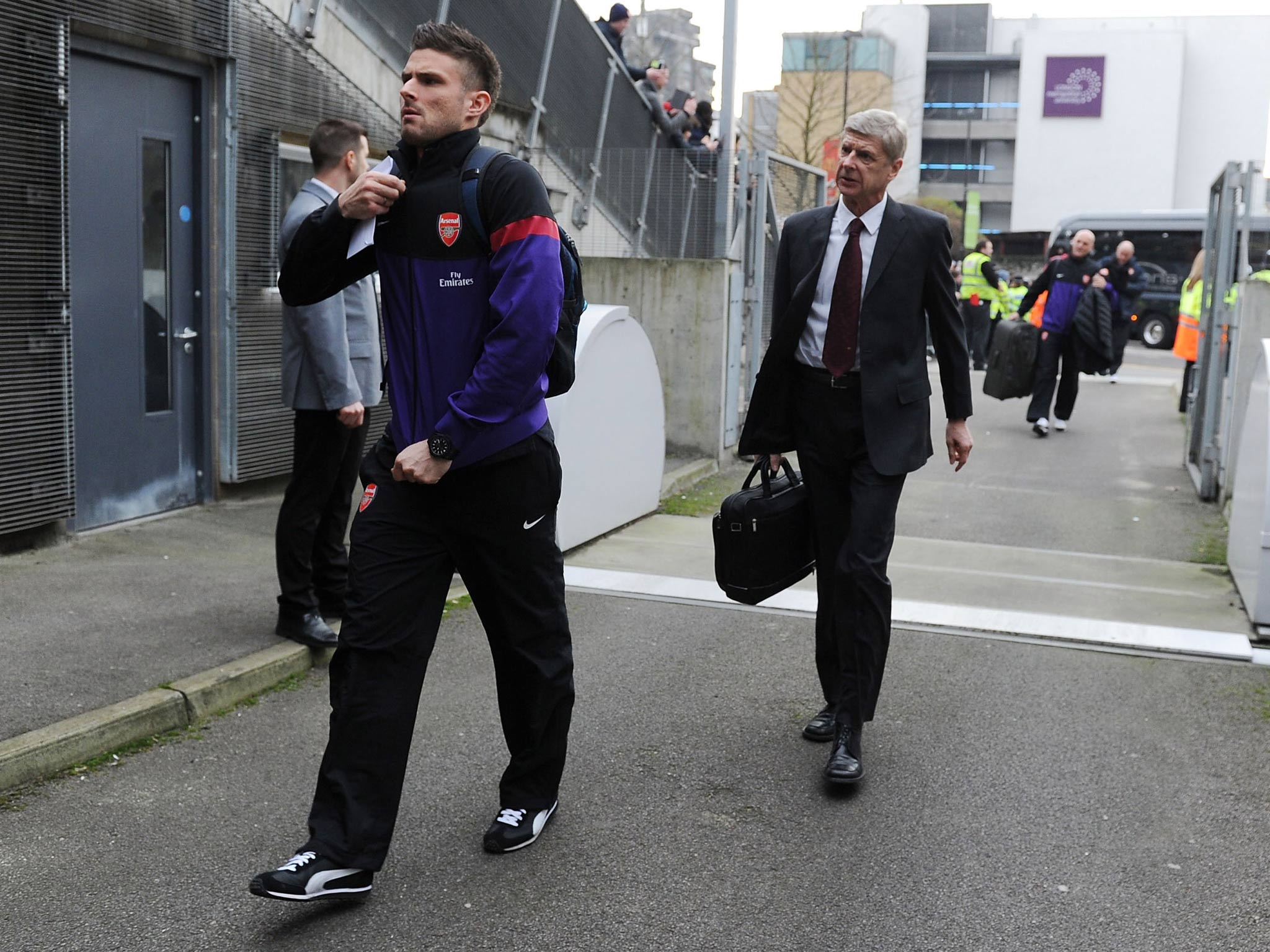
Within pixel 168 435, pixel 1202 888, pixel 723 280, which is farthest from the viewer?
pixel 723 280

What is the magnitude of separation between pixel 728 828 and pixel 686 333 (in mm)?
7477

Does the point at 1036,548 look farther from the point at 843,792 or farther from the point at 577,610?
the point at 843,792

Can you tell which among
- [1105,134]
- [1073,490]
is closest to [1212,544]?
[1073,490]

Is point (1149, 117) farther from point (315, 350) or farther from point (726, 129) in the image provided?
point (315, 350)

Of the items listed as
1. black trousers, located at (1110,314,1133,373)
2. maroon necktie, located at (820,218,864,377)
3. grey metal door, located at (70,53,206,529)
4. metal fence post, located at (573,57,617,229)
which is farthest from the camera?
black trousers, located at (1110,314,1133,373)

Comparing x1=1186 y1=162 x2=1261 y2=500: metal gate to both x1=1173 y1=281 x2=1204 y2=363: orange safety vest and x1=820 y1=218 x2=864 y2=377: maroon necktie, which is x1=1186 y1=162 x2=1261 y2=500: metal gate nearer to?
x1=1173 y1=281 x2=1204 y2=363: orange safety vest

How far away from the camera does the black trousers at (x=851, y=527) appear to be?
4496 millimetres

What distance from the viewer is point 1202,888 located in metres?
3.79

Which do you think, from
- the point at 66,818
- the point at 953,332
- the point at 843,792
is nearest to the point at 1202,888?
the point at 843,792

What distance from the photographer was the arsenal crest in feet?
11.3

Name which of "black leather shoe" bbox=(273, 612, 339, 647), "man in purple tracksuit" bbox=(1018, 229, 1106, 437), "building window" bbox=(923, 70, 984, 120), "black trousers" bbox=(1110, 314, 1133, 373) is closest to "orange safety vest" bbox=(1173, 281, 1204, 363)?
"black trousers" bbox=(1110, 314, 1133, 373)

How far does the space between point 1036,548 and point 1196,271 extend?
7821mm

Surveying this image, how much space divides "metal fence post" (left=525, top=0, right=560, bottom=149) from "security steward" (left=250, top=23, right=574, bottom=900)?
8.31m

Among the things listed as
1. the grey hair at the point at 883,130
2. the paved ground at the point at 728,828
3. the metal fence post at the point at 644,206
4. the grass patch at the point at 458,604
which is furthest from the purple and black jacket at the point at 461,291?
the metal fence post at the point at 644,206
